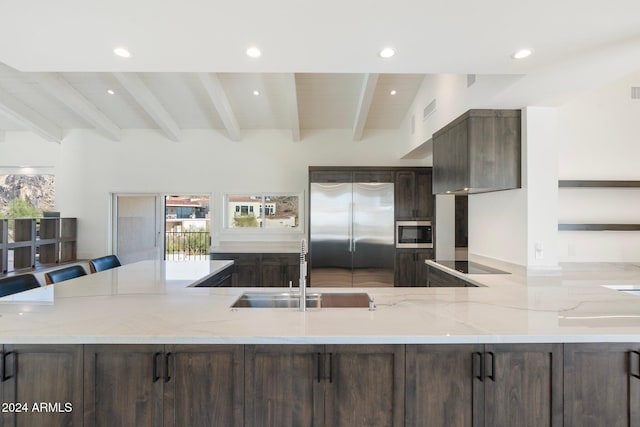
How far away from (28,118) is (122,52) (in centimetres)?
457

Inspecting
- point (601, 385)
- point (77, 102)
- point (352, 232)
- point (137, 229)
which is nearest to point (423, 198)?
point (352, 232)

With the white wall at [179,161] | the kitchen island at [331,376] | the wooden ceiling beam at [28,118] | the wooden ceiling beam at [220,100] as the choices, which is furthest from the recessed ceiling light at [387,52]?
the wooden ceiling beam at [28,118]

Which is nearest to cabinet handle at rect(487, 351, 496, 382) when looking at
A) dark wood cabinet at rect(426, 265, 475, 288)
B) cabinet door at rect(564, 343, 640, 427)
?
cabinet door at rect(564, 343, 640, 427)

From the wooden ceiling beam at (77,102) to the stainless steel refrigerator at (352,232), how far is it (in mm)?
3592

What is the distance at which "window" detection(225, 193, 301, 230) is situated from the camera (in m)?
5.96

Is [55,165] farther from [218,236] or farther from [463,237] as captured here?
[463,237]

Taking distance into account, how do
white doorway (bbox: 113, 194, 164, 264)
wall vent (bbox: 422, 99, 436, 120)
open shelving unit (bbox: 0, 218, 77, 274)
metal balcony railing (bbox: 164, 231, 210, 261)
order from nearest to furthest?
wall vent (bbox: 422, 99, 436, 120)
open shelving unit (bbox: 0, 218, 77, 274)
white doorway (bbox: 113, 194, 164, 264)
metal balcony railing (bbox: 164, 231, 210, 261)

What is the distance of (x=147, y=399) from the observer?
4.64ft

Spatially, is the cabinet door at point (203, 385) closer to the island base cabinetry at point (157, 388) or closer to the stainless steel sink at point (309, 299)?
the island base cabinetry at point (157, 388)

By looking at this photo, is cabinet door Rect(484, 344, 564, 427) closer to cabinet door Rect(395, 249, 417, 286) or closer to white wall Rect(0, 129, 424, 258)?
cabinet door Rect(395, 249, 417, 286)

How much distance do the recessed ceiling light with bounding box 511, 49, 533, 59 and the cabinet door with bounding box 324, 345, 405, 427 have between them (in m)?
1.91

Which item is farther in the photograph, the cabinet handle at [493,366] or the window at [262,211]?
the window at [262,211]

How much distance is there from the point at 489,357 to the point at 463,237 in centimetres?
464

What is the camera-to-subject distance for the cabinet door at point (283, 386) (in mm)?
1413
